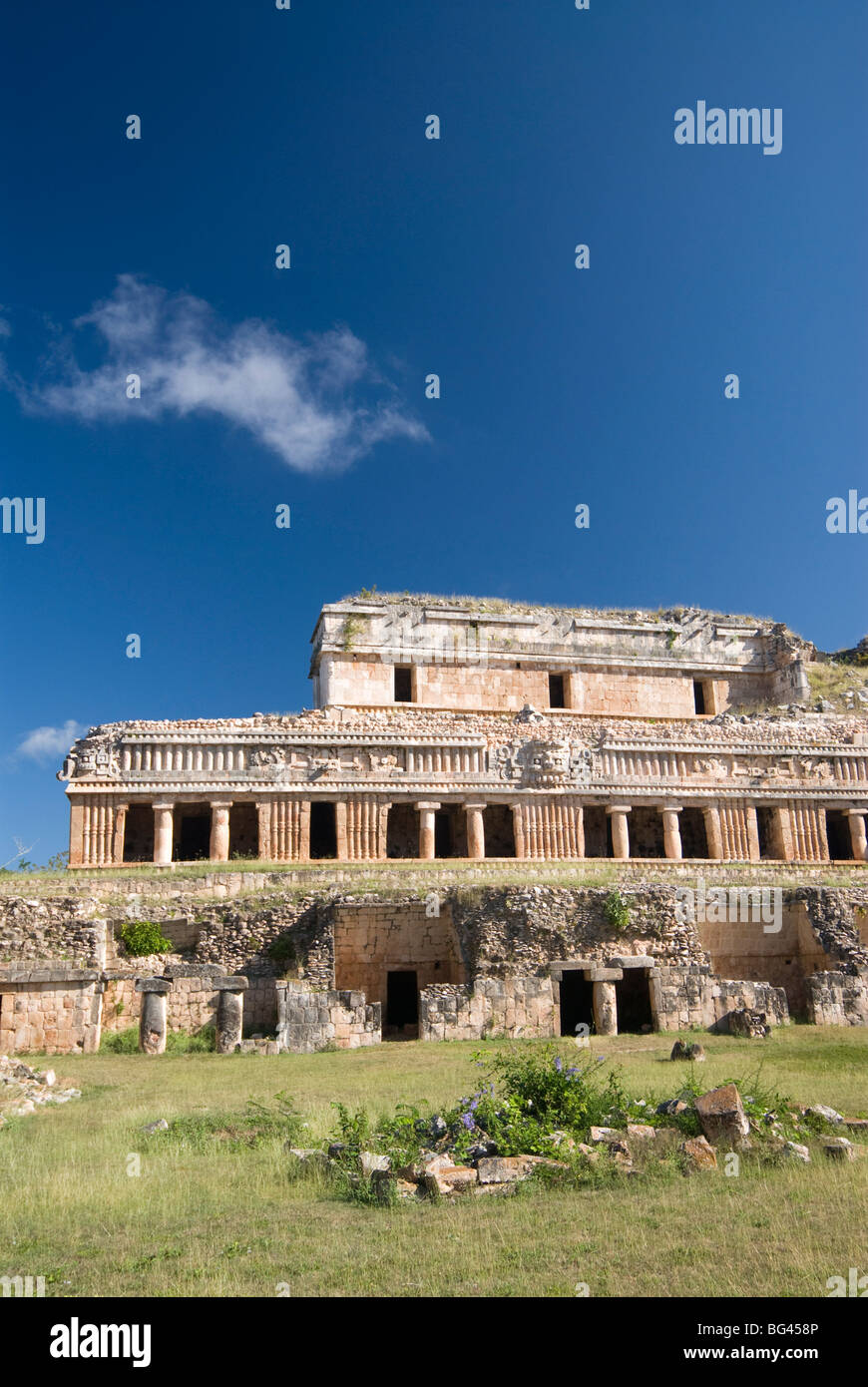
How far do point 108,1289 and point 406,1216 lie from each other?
95.3 inches

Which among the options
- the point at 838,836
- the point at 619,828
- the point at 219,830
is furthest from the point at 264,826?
the point at 838,836

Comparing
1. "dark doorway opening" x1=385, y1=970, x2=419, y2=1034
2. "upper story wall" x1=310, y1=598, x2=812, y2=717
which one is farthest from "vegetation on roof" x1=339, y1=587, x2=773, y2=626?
"dark doorway opening" x1=385, y1=970, x2=419, y2=1034

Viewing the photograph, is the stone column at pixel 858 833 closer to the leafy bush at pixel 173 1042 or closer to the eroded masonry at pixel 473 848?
the eroded masonry at pixel 473 848

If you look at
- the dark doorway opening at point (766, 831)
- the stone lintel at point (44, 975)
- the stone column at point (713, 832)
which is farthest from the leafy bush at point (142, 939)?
the dark doorway opening at point (766, 831)

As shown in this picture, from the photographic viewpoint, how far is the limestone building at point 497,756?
26141 millimetres

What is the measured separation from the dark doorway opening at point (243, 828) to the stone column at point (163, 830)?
262 centimetres

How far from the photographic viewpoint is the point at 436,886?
66.8ft

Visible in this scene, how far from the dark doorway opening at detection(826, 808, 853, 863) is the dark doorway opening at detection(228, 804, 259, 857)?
17.8 m

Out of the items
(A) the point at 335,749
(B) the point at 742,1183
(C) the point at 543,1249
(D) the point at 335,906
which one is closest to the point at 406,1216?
(C) the point at 543,1249

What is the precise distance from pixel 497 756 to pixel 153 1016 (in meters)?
13.5

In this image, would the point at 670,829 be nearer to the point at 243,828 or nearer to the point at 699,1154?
the point at 243,828

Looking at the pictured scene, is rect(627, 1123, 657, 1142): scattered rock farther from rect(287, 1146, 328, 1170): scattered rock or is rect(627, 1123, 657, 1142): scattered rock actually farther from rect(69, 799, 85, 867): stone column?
rect(69, 799, 85, 867): stone column
